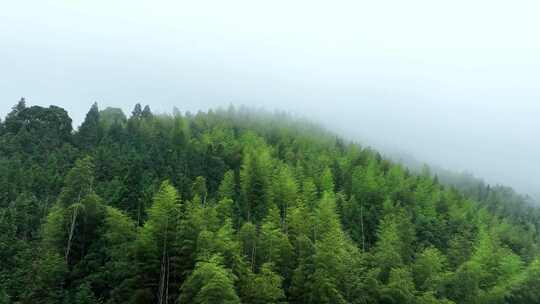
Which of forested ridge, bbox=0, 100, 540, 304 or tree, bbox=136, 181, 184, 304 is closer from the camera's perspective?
forested ridge, bbox=0, 100, 540, 304

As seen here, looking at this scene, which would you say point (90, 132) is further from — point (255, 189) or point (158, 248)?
point (158, 248)

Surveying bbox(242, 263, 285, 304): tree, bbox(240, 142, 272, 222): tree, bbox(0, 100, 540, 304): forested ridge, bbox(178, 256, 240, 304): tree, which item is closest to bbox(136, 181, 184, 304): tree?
bbox(0, 100, 540, 304): forested ridge

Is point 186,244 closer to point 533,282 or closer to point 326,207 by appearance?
point 326,207

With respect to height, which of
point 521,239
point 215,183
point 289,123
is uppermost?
point 289,123

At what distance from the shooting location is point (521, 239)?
79375 millimetres

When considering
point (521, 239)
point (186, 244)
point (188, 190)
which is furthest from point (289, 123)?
point (186, 244)

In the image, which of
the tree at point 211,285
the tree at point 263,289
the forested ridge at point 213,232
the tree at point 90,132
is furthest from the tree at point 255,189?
the tree at point 90,132

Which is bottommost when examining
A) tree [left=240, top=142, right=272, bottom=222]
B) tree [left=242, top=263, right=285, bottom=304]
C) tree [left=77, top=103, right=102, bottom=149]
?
tree [left=242, top=263, right=285, bottom=304]

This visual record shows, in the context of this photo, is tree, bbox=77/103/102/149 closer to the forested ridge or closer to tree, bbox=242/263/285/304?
the forested ridge

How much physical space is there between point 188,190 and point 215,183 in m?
11.5

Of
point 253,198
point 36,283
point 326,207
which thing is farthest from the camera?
point 253,198

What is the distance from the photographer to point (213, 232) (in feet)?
133

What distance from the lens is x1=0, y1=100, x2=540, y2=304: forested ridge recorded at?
124ft

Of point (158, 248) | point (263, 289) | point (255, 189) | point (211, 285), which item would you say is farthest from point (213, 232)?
point (255, 189)
